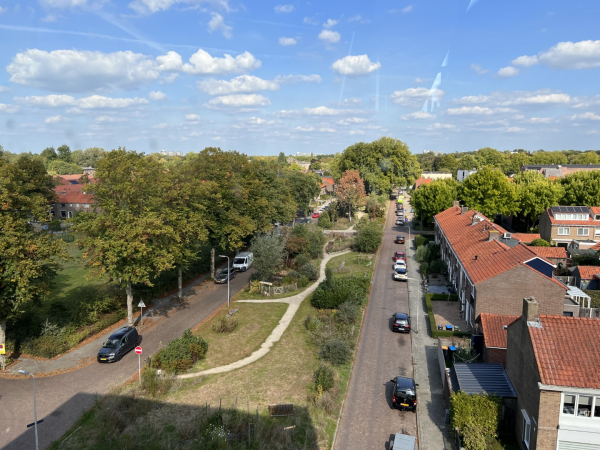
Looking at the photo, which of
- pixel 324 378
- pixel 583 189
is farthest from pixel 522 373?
pixel 583 189

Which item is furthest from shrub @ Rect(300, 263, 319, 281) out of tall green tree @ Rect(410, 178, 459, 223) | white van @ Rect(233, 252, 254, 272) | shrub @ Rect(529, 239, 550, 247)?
tall green tree @ Rect(410, 178, 459, 223)

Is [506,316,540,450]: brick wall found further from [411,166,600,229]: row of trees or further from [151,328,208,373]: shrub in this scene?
[411,166,600,229]: row of trees

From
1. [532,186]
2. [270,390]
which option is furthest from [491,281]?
[532,186]

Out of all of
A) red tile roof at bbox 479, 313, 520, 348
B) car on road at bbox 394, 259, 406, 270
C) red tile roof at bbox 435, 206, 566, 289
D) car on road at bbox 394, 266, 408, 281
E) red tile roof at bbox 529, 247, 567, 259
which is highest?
red tile roof at bbox 435, 206, 566, 289

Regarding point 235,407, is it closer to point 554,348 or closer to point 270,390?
point 270,390

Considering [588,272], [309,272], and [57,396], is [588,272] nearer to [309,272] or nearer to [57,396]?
[309,272]
